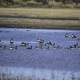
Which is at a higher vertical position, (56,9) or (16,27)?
(56,9)

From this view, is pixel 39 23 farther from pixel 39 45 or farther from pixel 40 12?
pixel 39 45

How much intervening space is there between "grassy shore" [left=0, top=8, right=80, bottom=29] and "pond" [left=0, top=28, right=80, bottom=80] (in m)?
0.06

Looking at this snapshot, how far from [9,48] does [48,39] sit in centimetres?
36

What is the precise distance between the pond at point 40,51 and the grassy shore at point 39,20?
2.4 inches

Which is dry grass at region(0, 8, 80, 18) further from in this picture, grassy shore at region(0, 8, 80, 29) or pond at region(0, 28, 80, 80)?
pond at region(0, 28, 80, 80)

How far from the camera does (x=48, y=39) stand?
2.39 meters

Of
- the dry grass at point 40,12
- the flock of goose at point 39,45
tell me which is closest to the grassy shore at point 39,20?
the dry grass at point 40,12

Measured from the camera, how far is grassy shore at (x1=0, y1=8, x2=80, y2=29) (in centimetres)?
256

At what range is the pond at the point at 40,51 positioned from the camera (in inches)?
76.6

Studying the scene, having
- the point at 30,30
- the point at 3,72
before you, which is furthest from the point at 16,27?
→ the point at 3,72

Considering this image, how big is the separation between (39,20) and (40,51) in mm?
471

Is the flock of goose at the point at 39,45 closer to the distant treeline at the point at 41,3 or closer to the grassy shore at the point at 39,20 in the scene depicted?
the grassy shore at the point at 39,20

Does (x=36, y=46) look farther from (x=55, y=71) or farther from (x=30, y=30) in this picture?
(x=55, y=71)

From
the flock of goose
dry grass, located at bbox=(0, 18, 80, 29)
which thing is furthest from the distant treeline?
the flock of goose
